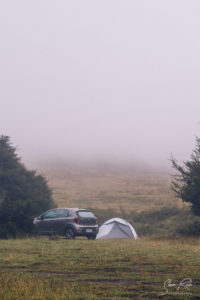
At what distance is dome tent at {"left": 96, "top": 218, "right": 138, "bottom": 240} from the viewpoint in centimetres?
2520

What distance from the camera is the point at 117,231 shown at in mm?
25578

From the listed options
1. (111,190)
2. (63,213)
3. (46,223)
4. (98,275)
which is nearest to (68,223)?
(63,213)

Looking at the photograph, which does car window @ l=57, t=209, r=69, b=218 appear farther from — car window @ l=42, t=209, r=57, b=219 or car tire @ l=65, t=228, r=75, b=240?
car tire @ l=65, t=228, r=75, b=240

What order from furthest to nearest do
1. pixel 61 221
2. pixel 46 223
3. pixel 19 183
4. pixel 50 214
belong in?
pixel 19 183, pixel 50 214, pixel 46 223, pixel 61 221

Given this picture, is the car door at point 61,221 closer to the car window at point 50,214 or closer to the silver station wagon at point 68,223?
the silver station wagon at point 68,223

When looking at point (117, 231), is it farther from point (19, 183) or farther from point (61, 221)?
point (19, 183)

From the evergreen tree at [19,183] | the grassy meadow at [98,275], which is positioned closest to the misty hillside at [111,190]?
the evergreen tree at [19,183]

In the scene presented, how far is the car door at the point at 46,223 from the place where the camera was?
22180 millimetres

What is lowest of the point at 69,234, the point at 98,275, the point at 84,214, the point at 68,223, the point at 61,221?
the point at 98,275

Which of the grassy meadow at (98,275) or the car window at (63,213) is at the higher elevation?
the car window at (63,213)

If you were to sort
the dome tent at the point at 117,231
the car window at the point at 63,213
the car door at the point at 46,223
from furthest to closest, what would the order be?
1. the dome tent at the point at 117,231
2. the car door at the point at 46,223
3. the car window at the point at 63,213

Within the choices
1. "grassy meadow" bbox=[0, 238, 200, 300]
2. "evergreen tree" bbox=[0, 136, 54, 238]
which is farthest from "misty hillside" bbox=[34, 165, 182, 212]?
"grassy meadow" bbox=[0, 238, 200, 300]

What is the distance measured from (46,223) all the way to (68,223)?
54.8 inches

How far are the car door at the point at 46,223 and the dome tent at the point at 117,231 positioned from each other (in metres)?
4.05
